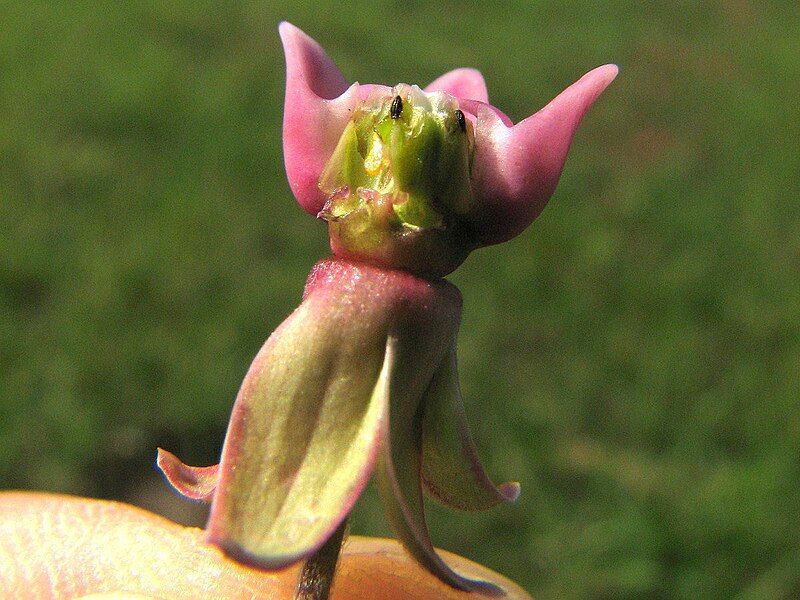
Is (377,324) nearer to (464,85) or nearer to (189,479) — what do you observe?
(189,479)

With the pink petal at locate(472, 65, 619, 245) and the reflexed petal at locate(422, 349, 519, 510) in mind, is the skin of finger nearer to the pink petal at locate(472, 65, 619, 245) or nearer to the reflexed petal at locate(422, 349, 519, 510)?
the reflexed petal at locate(422, 349, 519, 510)

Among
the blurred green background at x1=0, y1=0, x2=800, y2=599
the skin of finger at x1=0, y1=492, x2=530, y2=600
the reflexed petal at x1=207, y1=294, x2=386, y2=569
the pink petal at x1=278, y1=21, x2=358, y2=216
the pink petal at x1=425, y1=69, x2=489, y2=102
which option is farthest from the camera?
the blurred green background at x1=0, y1=0, x2=800, y2=599

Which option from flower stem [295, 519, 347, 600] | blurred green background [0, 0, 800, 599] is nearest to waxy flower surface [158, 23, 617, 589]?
flower stem [295, 519, 347, 600]

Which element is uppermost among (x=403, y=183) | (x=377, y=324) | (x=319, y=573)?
(x=403, y=183)

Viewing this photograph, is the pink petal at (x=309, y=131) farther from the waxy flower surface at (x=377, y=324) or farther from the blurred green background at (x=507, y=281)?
the blurred green background at (x=507, y=281)

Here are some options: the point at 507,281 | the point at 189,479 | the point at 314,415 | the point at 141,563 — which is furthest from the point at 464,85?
the point at 507,281

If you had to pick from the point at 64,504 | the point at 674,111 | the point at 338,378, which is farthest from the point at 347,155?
the point at 674,111

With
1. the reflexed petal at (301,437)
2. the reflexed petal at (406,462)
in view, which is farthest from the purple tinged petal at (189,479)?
the reflexed petal at (406,462)
